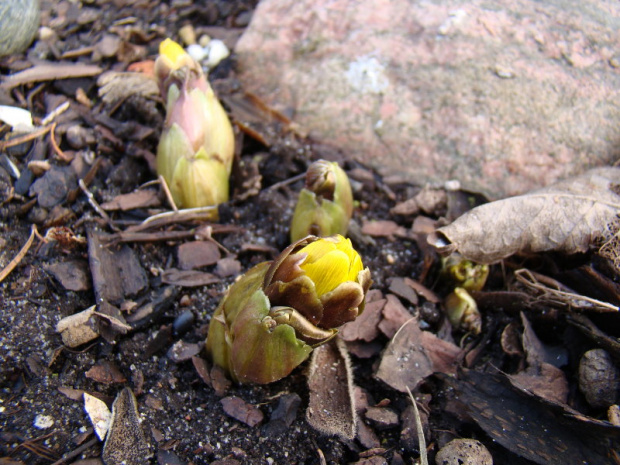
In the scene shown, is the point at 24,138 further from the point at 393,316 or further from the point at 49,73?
the point at 393,316

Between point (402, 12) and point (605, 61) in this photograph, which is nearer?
point (605, 61)

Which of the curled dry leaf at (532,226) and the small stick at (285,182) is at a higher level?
the curled dry leaf at (532,226)

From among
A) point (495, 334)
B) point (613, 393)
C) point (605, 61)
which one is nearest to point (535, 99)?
point (605, 61)

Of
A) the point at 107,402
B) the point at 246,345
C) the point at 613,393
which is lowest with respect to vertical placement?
the point at 107,402

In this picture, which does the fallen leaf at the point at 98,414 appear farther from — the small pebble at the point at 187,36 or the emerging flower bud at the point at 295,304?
the small pebble at the point at 187,36

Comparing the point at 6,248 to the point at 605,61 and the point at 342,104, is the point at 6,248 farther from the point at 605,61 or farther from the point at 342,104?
the point at 605,61

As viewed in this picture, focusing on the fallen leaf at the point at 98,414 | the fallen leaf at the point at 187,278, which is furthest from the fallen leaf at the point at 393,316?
the fallen leaf at the point at 98,414

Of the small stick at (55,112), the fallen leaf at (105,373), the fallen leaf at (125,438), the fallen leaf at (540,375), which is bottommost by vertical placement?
the fallen leaf at (125,438)
